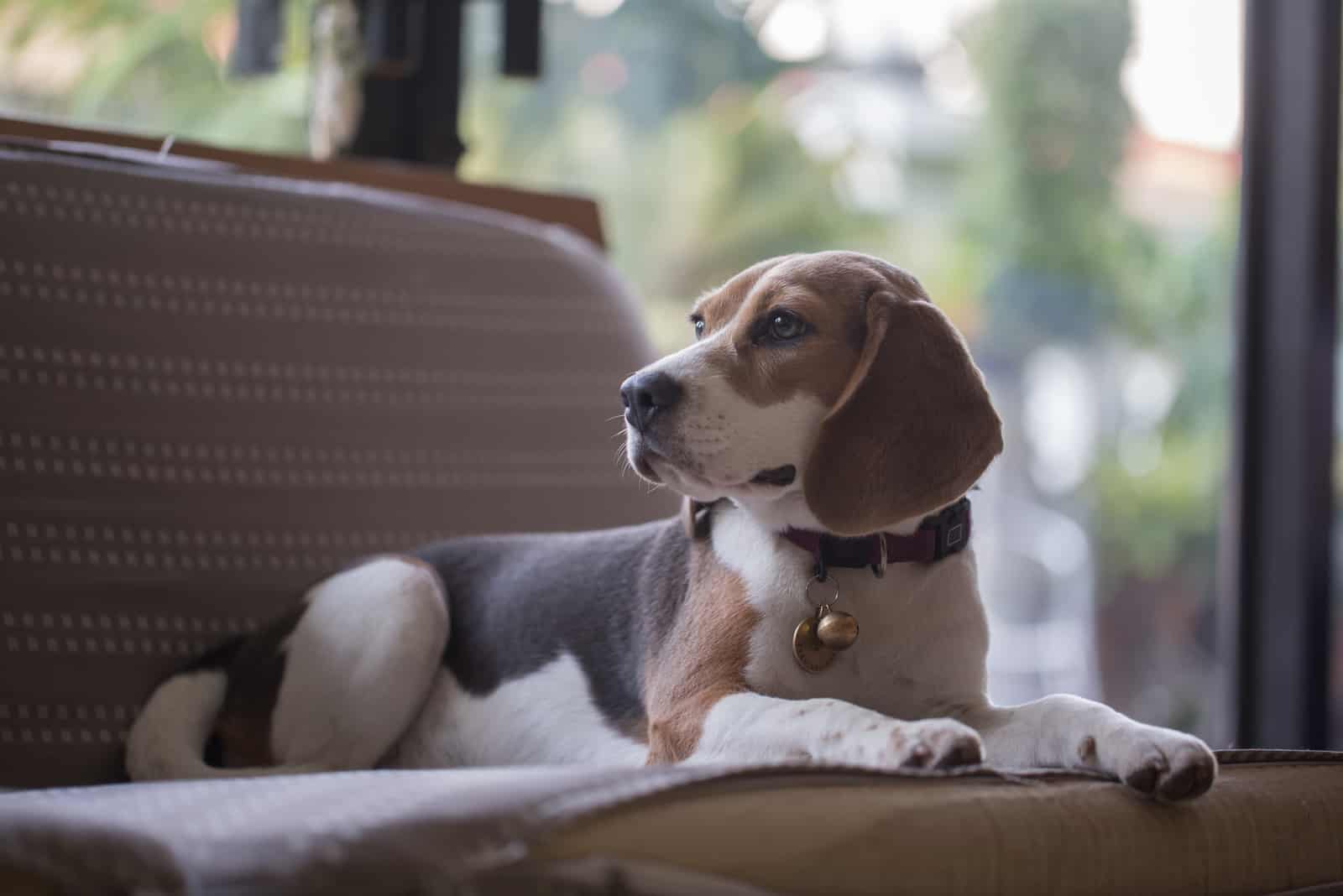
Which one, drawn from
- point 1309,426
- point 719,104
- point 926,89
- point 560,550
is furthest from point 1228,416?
point 560,550

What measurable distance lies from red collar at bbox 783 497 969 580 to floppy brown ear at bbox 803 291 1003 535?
46mm

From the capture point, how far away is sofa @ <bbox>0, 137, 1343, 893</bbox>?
0.86m

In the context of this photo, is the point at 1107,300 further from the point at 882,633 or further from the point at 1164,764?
the point at 1164,764

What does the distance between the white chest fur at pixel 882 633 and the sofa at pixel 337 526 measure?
0.24m

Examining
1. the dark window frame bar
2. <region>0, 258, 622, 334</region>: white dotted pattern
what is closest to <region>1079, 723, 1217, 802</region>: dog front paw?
<region>0, 258, 622, 334</region>: white dotted pattern

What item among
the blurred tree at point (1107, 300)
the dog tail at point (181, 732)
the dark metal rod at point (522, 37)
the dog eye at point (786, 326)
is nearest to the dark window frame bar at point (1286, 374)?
the blurred tree at point (1107, 300)

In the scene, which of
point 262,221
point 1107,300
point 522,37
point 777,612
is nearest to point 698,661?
point 777,612

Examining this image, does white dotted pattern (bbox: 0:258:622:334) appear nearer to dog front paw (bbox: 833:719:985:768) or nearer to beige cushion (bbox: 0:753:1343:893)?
beige cushion (bbox: 0:753:1343:893)

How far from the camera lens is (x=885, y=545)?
134 centimetres

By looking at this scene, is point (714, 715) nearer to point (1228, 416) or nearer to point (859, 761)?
point (859, 761)

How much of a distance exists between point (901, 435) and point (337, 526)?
0.84m

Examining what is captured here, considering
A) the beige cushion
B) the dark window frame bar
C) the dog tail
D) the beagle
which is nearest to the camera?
the beige cushion

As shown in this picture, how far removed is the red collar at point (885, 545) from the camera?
1336 mm

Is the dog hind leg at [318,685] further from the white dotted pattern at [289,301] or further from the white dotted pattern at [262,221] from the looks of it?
the white dotted pattern at [262,221]
